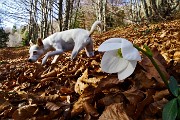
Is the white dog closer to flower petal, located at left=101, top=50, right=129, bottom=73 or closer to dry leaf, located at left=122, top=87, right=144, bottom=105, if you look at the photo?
dry leaf, located at left=122, top=87, right=144, bottom=105

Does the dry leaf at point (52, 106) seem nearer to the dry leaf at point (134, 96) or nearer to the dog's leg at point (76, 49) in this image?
the dry leaf at point (134, 96)

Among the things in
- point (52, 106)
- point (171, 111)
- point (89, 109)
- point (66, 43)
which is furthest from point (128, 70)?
point (66, 43)

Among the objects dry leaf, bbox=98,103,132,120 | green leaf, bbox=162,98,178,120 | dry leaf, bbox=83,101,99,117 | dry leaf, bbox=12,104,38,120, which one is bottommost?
dry leaf, bbox=12,104,38,120

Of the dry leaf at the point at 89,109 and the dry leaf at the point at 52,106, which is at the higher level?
the dry leaf at the point at 89,109

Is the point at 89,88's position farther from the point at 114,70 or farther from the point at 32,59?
the point at 32,59

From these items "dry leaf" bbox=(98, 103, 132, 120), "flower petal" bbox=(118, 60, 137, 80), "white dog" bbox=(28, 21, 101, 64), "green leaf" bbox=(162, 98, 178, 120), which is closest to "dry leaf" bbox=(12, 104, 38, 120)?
"dry leaf" bbox=(98, 103, 132, 120)

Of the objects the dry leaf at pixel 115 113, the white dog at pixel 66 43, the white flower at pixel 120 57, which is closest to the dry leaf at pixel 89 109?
the dry leaf at pixel 115 113

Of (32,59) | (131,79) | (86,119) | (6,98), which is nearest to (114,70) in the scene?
(86,119)
